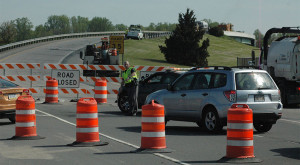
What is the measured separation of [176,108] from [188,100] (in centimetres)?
48

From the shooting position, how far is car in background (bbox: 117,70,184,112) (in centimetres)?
2120

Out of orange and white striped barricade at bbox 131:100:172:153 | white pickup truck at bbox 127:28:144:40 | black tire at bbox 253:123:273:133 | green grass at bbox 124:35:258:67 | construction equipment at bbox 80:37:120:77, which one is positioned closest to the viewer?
orange and white striped barricade at bbox 131:100:172:153

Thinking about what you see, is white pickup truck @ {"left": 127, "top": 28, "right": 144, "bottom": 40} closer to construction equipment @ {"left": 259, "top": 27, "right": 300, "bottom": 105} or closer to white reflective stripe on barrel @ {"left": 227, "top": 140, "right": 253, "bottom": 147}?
construction equipment @ {"left": 259, "top": 27, "right": 300, "bottom": 105}

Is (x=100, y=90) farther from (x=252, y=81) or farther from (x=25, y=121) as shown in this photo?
(x=25, y=121)

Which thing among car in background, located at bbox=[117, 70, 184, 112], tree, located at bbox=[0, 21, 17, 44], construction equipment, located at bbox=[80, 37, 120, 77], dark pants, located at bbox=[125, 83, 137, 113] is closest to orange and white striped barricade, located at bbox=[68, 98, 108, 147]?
dark pants, located at bbox=[125, 83, 137, 113]

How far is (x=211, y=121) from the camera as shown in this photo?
15.8m

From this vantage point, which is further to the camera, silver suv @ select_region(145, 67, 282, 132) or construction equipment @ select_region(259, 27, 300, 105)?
construction equipment @ select_region(259, 27, 300, 105)

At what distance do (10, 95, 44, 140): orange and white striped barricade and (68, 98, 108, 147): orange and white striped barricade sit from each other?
1589mm

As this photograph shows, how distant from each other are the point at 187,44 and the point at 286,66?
48.9 metres

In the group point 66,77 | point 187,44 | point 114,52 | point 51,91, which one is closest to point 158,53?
point 187,44

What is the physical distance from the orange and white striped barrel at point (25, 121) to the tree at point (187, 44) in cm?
6064

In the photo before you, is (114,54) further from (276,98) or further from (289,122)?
(276,98)

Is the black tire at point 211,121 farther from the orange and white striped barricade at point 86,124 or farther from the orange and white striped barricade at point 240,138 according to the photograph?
the orange and white striped barricade at point 240,138

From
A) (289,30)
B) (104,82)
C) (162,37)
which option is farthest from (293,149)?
(162,37)
